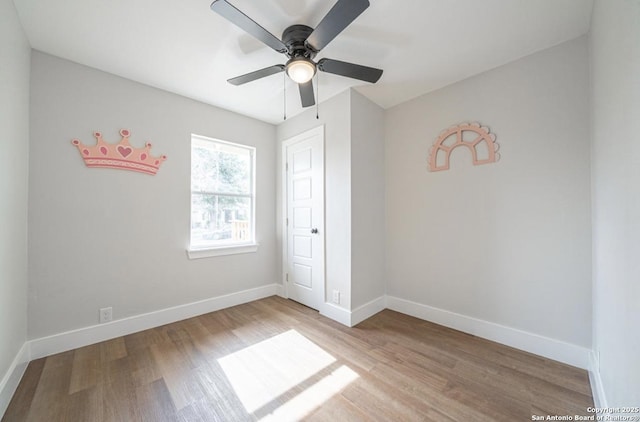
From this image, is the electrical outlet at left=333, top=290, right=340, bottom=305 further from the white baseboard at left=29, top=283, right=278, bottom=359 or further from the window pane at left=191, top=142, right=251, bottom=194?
the window pane at left=191, top=142, right=251, bottom=194

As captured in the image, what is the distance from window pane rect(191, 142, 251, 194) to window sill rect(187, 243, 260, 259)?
0.74 m

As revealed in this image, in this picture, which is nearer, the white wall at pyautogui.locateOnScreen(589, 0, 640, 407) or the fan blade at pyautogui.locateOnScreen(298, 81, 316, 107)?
the white wall at pyautogui.locateOnScreen(589, 0, 640, 407)

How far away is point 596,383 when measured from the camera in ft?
4.96

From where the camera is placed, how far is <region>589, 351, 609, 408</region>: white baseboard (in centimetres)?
137

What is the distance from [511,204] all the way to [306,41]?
2211 millimetres

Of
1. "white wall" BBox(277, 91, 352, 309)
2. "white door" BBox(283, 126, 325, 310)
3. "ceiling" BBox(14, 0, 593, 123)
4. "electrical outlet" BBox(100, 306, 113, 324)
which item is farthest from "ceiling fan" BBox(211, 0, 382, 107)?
"electrical outlet" BBox(100, 306, 113, 324)

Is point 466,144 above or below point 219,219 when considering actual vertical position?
above

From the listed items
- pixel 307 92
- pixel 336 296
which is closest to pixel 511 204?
pixel 336 296

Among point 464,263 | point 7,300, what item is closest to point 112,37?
point 7,300

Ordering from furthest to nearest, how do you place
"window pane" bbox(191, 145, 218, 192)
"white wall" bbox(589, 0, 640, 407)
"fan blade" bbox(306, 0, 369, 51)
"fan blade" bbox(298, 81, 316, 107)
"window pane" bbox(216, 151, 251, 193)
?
"window pane" bbox(216, 151, 251, 193) < "window pane" bbox(191, 145, 218, 192) < "fan blade" bbox(298, 81, 316, 107) < "fan blade" bbox(306, 0, 369, 51) < "white wall" bbox(589, 0, 640, 407)

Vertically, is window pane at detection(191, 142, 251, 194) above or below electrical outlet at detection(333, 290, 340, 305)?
above

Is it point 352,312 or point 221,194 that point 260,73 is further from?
point 352,312

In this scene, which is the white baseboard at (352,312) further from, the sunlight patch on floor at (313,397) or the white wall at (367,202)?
the sunlight patch on floor at (313,397)

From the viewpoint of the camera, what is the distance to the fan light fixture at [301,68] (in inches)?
66.0
